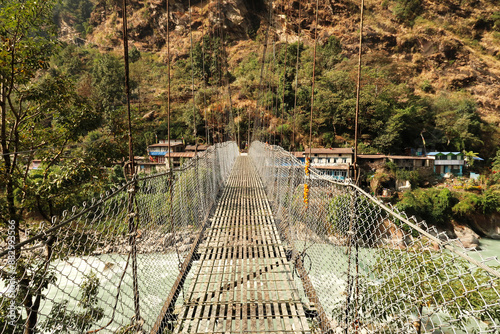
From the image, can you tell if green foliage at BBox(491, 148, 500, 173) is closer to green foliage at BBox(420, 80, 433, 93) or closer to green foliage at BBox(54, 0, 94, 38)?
green foliage at BBox(420, 80, 433, 93)

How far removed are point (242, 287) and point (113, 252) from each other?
52.2 inches

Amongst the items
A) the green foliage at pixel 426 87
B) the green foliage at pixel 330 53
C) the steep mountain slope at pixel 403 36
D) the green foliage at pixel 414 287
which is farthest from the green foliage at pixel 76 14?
the green foliage at pixel 414 287

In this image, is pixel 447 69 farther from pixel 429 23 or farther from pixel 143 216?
pixel 143 216

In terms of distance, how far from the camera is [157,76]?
98.4ft

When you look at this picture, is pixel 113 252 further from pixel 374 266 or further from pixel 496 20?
pixel 496 20

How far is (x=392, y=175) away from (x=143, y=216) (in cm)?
1491

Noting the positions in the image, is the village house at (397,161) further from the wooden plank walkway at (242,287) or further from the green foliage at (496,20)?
the green foliage at (496,20)

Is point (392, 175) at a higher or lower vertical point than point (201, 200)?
lower

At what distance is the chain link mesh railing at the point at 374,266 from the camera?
728mm

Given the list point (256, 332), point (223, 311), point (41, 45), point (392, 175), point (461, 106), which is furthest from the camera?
point (461, 106)

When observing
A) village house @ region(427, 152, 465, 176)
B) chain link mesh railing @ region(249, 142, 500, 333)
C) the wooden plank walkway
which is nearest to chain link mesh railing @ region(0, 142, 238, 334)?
the wooden plank walkway

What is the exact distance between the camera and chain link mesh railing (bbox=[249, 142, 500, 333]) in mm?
728

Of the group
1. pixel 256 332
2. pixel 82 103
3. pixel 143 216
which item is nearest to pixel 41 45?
pixel 82 103

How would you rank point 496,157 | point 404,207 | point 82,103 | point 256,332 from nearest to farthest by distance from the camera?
point 256,332
point 82,103
point 404,207
point 496,157
